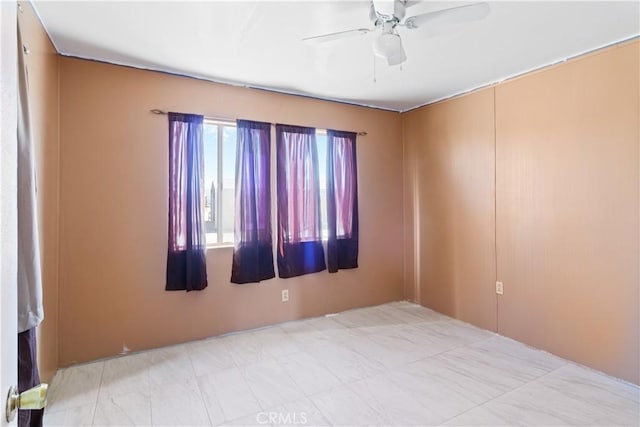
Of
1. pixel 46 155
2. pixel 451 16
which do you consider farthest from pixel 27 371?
pixel 451 16

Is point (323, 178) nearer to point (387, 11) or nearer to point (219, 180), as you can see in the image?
point (219, 180)

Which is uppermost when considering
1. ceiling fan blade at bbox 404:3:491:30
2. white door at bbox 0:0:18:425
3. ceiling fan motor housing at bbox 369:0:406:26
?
ceiling fan motor housing at bbox 369:0:406:26

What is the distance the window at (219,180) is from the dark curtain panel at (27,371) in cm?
188

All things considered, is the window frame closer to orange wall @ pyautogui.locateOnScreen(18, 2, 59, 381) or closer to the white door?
orange wall @ pyautogui.locateOnScreen(18, 2, 59, 381)

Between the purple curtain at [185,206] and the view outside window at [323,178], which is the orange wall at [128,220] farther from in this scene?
the view outside window at [323,178]

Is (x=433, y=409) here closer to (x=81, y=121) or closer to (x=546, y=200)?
(x=546, y=200)

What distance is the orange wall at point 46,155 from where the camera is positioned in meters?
1.93

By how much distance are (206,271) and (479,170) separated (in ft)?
9.39

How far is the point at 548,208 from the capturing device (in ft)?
9.00

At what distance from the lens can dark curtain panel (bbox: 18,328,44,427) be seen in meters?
1.22

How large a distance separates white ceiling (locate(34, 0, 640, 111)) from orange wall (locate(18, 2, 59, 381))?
0.17 meters

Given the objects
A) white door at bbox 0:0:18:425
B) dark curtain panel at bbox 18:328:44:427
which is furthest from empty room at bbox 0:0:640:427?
white door at bbox 0:0:18:425

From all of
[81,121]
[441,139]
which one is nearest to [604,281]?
[441,139]

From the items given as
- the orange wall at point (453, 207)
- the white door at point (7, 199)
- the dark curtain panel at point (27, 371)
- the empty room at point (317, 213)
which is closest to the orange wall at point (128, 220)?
the empty room at point (317, 213)
